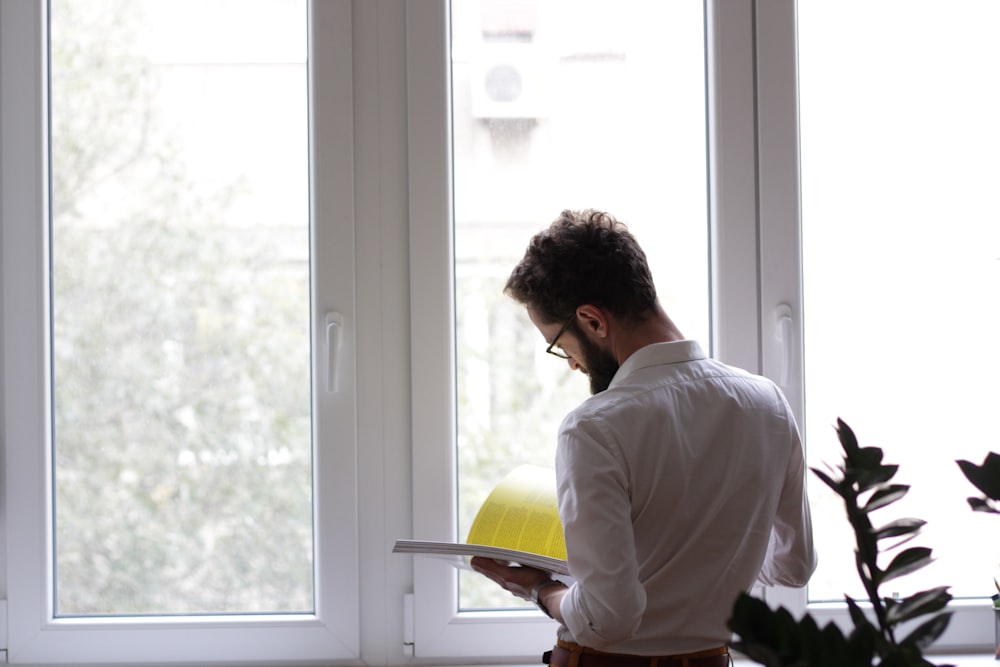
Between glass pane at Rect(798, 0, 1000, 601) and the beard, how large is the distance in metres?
0.74

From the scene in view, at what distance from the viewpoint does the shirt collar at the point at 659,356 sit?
120cm

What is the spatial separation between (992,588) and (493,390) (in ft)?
3.66

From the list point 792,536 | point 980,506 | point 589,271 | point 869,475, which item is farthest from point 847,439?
point 792,536

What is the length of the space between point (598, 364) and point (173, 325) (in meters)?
0.97

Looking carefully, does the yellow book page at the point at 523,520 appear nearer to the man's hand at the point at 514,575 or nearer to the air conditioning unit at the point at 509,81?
the man's hand at the point at 514,575

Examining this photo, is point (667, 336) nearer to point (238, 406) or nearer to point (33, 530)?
point (238, 406)

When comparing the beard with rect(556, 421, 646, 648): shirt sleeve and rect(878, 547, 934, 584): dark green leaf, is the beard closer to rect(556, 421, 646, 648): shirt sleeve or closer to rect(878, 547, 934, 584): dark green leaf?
rect(556, 421, 646, 648): shirt sleeve

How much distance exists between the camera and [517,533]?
1.40 meters

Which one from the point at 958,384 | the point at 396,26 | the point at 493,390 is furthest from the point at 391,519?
the point at 958,384

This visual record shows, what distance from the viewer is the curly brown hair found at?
1.25 m

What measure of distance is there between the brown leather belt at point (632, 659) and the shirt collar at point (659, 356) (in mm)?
364

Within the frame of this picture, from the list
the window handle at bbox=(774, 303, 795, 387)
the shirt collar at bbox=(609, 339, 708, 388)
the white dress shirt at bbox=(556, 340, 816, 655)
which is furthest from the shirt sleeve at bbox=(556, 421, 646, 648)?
the window handle at bbox=(774, 303, 795, 387)

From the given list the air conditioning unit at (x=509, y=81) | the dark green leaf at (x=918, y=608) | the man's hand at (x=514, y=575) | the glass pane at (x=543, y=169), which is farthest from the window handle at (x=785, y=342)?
the dark green leaf at (x=918, y=608)

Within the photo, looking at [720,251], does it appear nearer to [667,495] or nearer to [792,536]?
[792,536]
